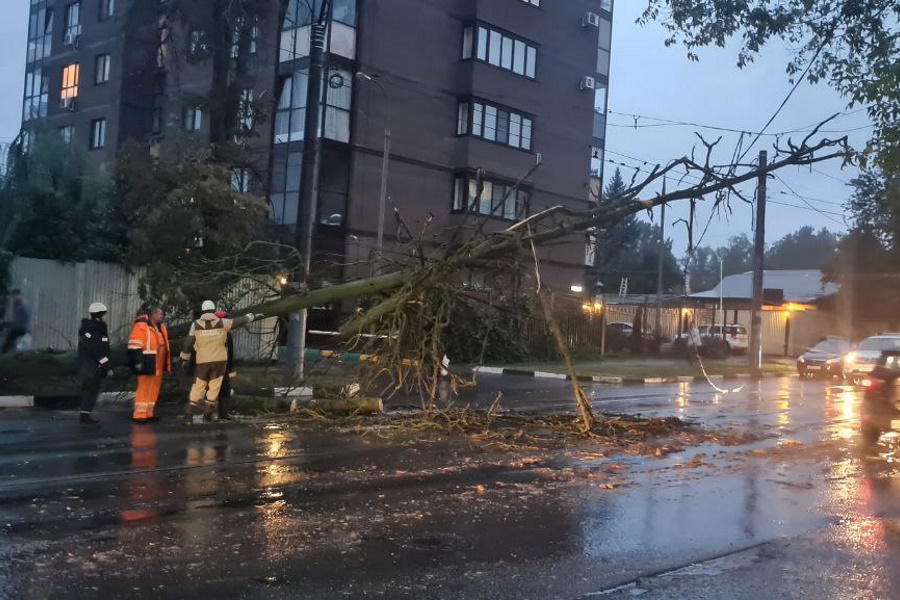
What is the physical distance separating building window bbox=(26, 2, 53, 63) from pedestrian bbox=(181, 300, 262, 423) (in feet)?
96.7

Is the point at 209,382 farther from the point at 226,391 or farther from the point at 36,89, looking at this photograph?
the point at 36,89

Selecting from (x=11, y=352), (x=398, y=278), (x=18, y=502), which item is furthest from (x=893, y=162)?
(x=11, y=352)

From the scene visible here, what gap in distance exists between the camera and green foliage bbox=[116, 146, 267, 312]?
16.5 m

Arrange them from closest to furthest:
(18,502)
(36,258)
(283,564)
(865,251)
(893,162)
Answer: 1. (283,564)
2. (18,502)
3. (893,162)
4. (36,258)
5. (865,251)

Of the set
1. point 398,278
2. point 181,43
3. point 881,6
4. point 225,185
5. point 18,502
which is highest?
point 181,43

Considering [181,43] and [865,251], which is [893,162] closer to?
[181,43]

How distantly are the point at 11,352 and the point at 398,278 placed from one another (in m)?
9.40

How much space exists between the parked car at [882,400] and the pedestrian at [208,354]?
373 inches

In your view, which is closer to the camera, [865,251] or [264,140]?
[264,140]

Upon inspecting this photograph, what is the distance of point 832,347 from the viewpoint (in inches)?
1197

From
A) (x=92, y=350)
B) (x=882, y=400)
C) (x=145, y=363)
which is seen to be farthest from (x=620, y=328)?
(x=92, y=350)

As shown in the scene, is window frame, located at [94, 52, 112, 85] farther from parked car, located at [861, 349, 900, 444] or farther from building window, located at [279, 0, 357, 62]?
parked car, located at [861, 349, 900, 444]

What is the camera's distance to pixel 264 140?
28.6m

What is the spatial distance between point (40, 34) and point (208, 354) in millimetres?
30749
